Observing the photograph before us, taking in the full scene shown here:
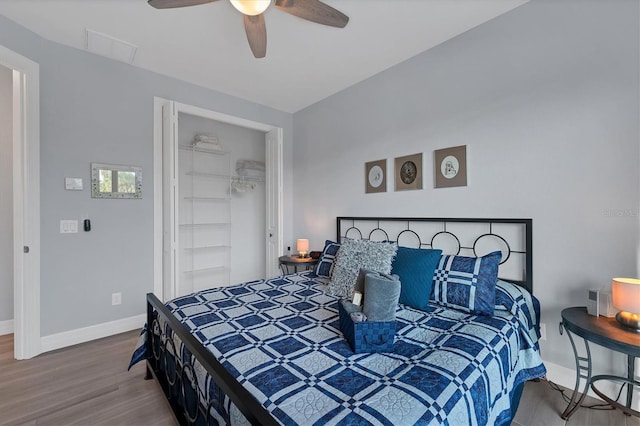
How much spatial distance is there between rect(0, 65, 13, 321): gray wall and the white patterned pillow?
3385mm

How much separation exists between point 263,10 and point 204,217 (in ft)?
9.40

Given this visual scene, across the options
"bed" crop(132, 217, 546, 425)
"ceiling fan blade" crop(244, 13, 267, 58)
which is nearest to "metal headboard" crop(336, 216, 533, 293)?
"bed" crop(132, 217, 546, 425)

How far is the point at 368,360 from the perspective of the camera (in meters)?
1.23

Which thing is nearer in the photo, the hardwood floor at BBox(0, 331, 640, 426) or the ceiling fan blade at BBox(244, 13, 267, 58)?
the hardwood floor at BBox(0, 331, 640, 426)

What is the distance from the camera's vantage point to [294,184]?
420 centimetres

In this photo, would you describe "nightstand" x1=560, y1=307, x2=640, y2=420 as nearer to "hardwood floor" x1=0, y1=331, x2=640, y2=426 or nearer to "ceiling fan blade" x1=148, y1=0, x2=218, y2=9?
"hardwood floor" x1=0, y1=331, x2=640, y2=426

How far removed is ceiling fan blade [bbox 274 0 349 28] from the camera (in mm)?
1730

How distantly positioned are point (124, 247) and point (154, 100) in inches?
62.1

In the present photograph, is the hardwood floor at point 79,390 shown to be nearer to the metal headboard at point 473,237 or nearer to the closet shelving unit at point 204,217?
the closet shelving unit at point 204,217

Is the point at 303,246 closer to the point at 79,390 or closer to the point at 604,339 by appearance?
the point at 79,390

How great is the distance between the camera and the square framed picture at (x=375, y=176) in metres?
2.97

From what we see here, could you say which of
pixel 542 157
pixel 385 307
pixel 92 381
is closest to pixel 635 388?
pixel 542 157

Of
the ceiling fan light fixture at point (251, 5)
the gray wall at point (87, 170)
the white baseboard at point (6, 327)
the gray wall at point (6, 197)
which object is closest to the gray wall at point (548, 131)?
the ceiling fan light fixture at point (251, 5)

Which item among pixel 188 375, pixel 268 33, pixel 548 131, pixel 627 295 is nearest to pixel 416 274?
pixel 627 295
